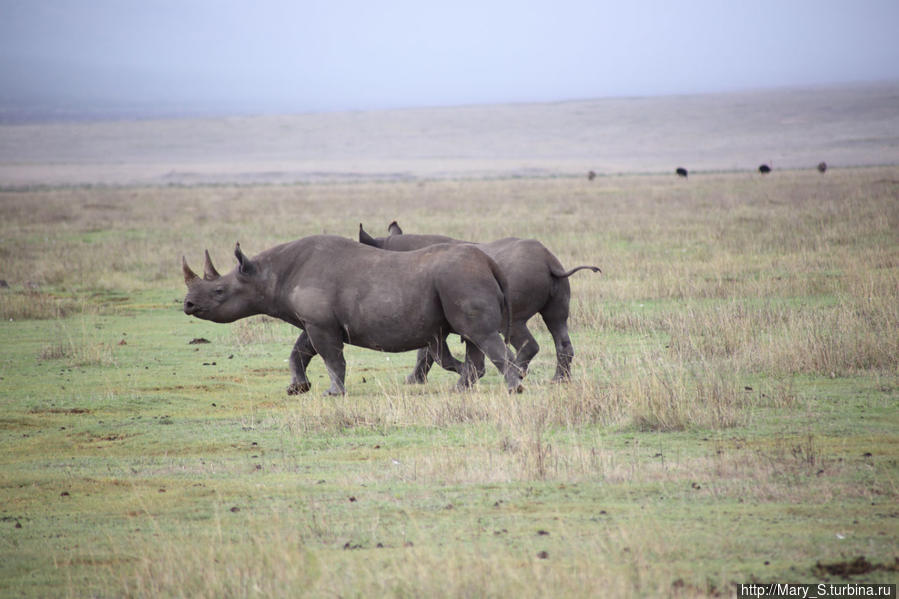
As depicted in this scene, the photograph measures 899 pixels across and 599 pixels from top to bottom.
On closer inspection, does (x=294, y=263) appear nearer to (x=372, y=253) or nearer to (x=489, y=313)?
(x=372, y=253)

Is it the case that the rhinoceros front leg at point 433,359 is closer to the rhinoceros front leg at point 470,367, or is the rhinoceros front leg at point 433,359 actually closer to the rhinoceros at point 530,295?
the rhinoceros at point 530,295

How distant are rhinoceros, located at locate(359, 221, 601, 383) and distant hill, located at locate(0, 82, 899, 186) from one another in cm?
7502

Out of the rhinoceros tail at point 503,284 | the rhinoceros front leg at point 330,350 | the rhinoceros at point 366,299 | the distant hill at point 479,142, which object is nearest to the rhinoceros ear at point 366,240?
the rhinoceros at point 366,299

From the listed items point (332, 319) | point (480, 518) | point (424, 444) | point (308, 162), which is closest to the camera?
point (480, 518)

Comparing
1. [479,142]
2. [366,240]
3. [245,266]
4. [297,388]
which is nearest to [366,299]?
[297,388]

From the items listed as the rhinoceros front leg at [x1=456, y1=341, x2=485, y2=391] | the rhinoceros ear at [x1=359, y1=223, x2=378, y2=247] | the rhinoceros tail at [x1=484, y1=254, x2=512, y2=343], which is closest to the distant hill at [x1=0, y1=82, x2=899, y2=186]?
the rhinoceros ear at [x1=359, y1=223, x2=378, y2=247]

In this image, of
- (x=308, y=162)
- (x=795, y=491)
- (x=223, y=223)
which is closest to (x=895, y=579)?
(x=795, y=491)

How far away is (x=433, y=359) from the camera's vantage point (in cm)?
1152

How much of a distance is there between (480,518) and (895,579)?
7.91ft

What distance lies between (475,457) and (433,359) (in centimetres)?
387

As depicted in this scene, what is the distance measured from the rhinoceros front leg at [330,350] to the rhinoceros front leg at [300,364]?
34 cm

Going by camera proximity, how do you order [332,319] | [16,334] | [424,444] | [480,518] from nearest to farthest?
[480,518]
[424,444]
[332,319]
[16,334]

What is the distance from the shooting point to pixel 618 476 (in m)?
7.16

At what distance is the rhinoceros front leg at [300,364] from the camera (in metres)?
11.1
